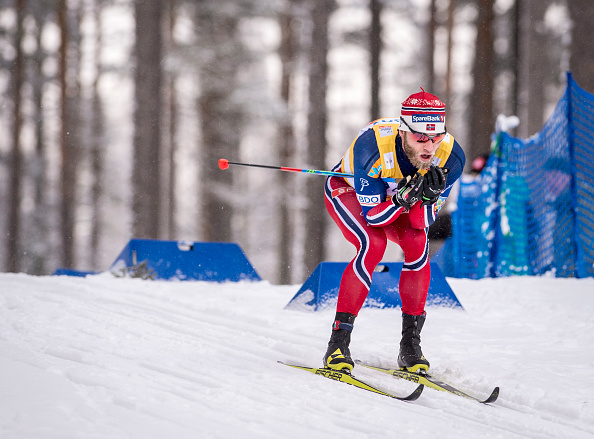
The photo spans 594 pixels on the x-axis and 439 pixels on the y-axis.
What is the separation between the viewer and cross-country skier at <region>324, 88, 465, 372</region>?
3.88 meters

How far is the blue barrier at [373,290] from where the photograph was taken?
20.4ft

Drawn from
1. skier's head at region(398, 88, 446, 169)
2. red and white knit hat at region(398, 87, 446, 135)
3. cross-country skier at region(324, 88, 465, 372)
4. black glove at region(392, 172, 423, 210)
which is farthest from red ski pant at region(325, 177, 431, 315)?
red and white knit hat at region(398, 87, 446, 135)

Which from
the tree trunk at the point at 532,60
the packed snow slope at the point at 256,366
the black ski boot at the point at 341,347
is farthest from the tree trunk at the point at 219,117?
the black ski boot at the point at 341,347

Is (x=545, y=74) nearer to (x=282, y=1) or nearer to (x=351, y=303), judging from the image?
(x=282, y=1)

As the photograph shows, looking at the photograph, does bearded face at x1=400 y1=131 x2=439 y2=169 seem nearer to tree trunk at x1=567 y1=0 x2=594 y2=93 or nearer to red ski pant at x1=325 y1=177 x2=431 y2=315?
red ski pant at x1=325 y1=177 x2=431 y2=315

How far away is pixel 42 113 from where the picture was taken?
851 inches

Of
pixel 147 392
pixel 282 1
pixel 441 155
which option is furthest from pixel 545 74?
pixel 147 392

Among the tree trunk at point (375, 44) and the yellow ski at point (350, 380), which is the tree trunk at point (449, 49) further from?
the yellow ski at point (350, 380)

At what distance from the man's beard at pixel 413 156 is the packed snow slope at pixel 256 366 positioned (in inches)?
49.0

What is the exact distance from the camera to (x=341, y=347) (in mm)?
3955

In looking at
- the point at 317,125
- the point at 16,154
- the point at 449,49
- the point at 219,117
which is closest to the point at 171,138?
the point at 219,117

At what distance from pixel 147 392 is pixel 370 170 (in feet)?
5.79

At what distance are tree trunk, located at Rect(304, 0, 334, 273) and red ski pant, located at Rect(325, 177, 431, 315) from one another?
971 centimetres

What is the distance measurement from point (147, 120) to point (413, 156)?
9.86m
